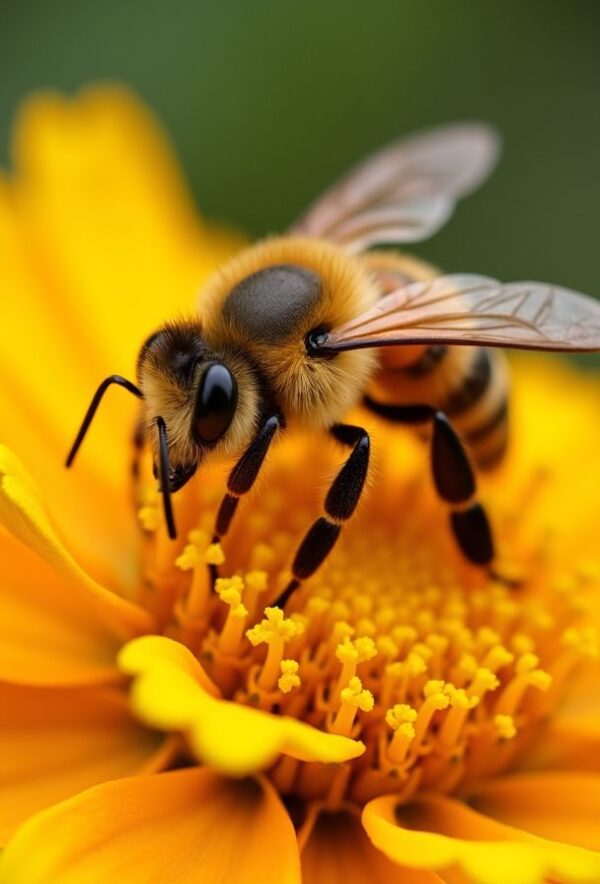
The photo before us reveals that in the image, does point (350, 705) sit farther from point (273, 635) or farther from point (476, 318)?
point (476, 318)

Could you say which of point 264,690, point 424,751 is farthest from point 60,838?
point 424,751

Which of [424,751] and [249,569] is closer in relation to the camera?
[424,751]

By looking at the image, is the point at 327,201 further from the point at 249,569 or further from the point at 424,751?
the point at 424,751

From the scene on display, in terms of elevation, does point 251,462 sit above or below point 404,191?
below

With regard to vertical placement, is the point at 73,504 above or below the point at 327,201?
below

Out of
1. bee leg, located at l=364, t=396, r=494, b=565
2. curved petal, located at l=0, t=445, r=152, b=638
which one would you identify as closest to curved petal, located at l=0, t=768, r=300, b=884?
curved petal, located at l=0, t=445, r=152, b=638

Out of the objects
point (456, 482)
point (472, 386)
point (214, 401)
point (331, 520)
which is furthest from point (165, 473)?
point (472, 386)
